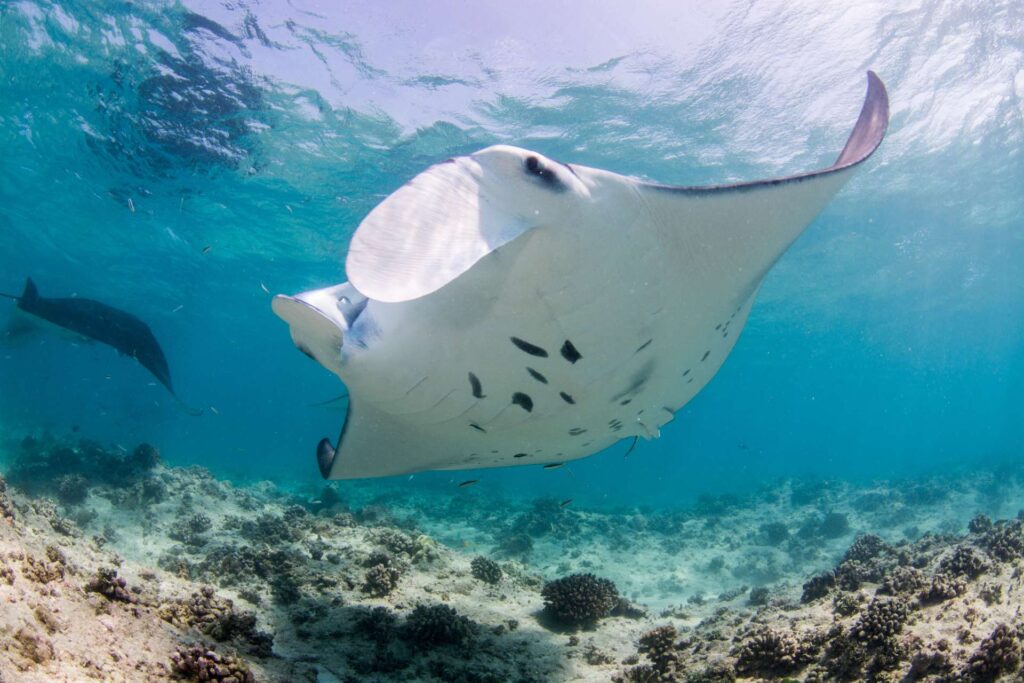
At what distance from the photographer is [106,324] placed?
1232cm

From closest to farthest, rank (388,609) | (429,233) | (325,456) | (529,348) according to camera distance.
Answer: (429,233) < (529,348) < (325,456) < (388,609)

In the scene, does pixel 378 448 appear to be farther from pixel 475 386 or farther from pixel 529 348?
pixel 529 348

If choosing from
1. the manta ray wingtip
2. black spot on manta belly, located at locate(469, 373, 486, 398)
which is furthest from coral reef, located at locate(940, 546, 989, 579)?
the manta ray wingtip

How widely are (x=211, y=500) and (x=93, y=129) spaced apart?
1413 cm

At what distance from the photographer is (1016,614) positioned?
296cm

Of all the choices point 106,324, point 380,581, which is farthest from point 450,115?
point 380,581

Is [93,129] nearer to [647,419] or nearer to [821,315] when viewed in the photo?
[647,419]

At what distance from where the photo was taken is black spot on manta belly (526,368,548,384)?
3.28 metres

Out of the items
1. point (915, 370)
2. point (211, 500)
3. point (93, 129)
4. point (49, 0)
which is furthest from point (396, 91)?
point (915, 370)

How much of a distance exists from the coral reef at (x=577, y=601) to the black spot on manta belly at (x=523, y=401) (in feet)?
9.80

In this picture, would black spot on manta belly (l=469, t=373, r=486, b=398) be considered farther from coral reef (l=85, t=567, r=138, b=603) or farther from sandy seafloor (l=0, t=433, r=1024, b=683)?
coral reef (l=85, t=567, r=138, b=603)

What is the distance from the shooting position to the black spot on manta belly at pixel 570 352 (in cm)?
315

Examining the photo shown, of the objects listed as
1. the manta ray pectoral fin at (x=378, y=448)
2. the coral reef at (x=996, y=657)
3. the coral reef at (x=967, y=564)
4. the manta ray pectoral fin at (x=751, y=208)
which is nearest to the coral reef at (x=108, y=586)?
the manta ray pectoral fin at (x=378, y=448)

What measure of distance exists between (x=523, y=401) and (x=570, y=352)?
0.53 meters
